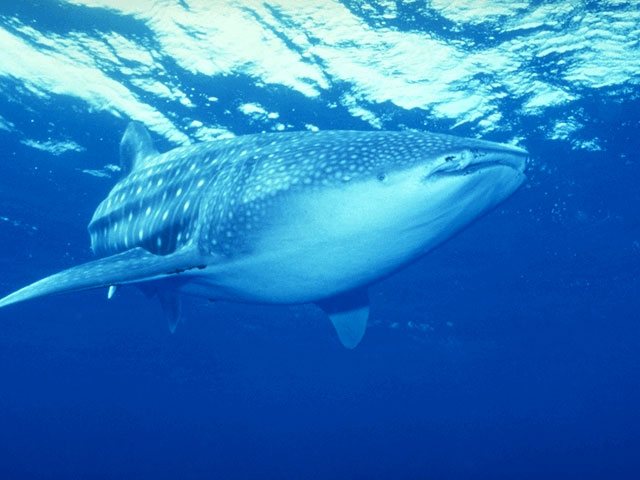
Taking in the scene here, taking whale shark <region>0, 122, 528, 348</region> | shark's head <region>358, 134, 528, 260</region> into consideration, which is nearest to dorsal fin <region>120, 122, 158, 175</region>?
whale shark <region>0, 122, 528, 348</region>

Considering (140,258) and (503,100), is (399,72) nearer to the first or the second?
(503,100)

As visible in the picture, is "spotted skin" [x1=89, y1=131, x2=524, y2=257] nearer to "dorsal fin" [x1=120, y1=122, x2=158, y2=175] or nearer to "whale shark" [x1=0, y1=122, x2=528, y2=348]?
"whale shark" [x1=0, y1=122, x2=528, y2=348]

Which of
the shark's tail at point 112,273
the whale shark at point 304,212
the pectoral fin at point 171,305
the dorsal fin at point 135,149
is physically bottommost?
the pectoral fin at point 171,305

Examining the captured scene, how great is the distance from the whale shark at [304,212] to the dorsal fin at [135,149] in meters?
1.73

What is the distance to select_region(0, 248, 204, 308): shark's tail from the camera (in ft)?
11.7

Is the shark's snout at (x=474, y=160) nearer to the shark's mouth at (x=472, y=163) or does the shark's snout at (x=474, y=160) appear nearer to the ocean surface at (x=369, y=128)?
the shark's mouth at (x=472, y=163)

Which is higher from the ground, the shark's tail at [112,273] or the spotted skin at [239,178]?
the spotted skin at [239,178]

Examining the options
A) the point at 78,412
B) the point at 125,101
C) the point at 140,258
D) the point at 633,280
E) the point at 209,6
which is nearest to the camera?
the point at 140,258

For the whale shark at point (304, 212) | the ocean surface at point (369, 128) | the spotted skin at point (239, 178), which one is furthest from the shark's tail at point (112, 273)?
the ocean surface at point (369, 128)

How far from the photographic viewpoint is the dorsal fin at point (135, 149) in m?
6.39

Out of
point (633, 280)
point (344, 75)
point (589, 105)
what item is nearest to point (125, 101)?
point (344, 75)

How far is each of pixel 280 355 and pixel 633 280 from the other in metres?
28.0

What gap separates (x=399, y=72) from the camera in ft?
31.5

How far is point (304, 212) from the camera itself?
3.42 m
